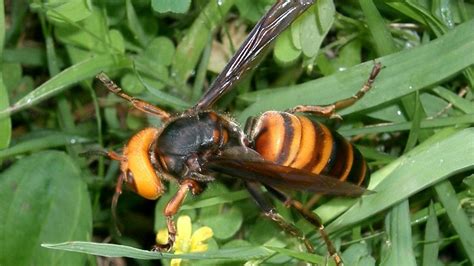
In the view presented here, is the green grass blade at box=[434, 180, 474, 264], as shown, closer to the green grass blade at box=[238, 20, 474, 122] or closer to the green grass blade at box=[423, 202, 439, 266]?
the green grass blade at box=[423, 202, 439, 266]

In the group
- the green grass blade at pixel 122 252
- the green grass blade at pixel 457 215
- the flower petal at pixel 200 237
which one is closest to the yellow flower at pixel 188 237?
the flower petal at pixel 200 237

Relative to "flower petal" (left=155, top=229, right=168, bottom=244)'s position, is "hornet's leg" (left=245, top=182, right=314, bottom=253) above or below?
above

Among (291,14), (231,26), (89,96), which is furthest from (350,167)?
(89,96)

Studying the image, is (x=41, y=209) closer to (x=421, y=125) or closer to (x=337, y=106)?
(x=337, y=106)

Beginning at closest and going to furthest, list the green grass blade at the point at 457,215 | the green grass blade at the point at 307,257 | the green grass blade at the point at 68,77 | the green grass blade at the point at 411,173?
the green grass blade at the point at 307,257, the green grass blade at the point at 411,173, the green grass blade at the point at 457,215, the green grass blade at the point at 68,77

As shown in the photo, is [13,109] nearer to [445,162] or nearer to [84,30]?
[84,30]

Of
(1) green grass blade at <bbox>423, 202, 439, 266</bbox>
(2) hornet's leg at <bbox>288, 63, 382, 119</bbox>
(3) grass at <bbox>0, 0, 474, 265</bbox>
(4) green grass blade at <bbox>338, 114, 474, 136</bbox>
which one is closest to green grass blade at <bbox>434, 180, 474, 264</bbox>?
(3) grass at <bbox>0, 0, 474, 265</bbox>

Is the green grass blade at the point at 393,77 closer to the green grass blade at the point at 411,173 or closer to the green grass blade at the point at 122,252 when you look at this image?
the green grass blade at the point at 411,173
